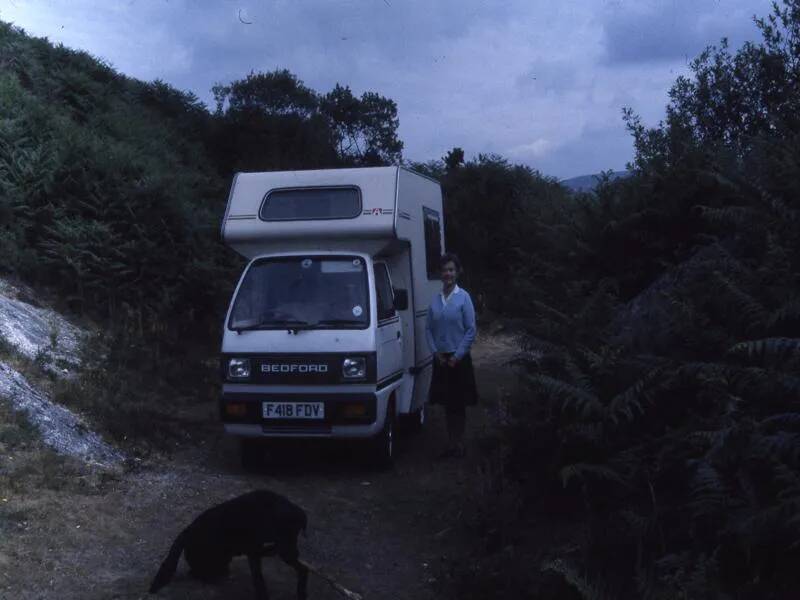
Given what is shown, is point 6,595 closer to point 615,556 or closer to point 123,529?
point 123,529

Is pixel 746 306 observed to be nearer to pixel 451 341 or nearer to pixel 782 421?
pixel 782 421

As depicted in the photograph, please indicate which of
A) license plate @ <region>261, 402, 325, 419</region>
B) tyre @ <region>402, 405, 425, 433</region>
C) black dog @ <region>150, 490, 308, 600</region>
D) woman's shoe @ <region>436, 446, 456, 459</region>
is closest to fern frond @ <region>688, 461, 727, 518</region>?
black dog @ <region>150, 490, 308, 600</region>

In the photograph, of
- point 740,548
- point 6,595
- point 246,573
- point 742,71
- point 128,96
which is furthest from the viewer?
point 128,96

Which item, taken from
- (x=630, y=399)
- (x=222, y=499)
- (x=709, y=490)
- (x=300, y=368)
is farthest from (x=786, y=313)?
(x=222, y=499)

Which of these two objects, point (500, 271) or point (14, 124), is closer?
point (14, 124)

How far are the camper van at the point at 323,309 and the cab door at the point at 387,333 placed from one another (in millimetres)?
14

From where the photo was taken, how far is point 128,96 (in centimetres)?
2431

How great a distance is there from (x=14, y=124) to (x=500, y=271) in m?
14.5

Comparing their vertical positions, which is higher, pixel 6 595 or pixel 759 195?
pixel 759 195

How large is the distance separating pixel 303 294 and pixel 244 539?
147 inches

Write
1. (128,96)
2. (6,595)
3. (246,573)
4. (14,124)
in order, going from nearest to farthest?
1. (6,595)
2. (246,573)
3. (14,124)
4. (128,96)

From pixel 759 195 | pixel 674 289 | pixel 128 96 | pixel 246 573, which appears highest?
pixel 128 96

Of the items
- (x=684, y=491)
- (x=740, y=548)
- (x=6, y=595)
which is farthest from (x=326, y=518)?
(x=740, y=548)

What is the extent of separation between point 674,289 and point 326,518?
11.4ft
